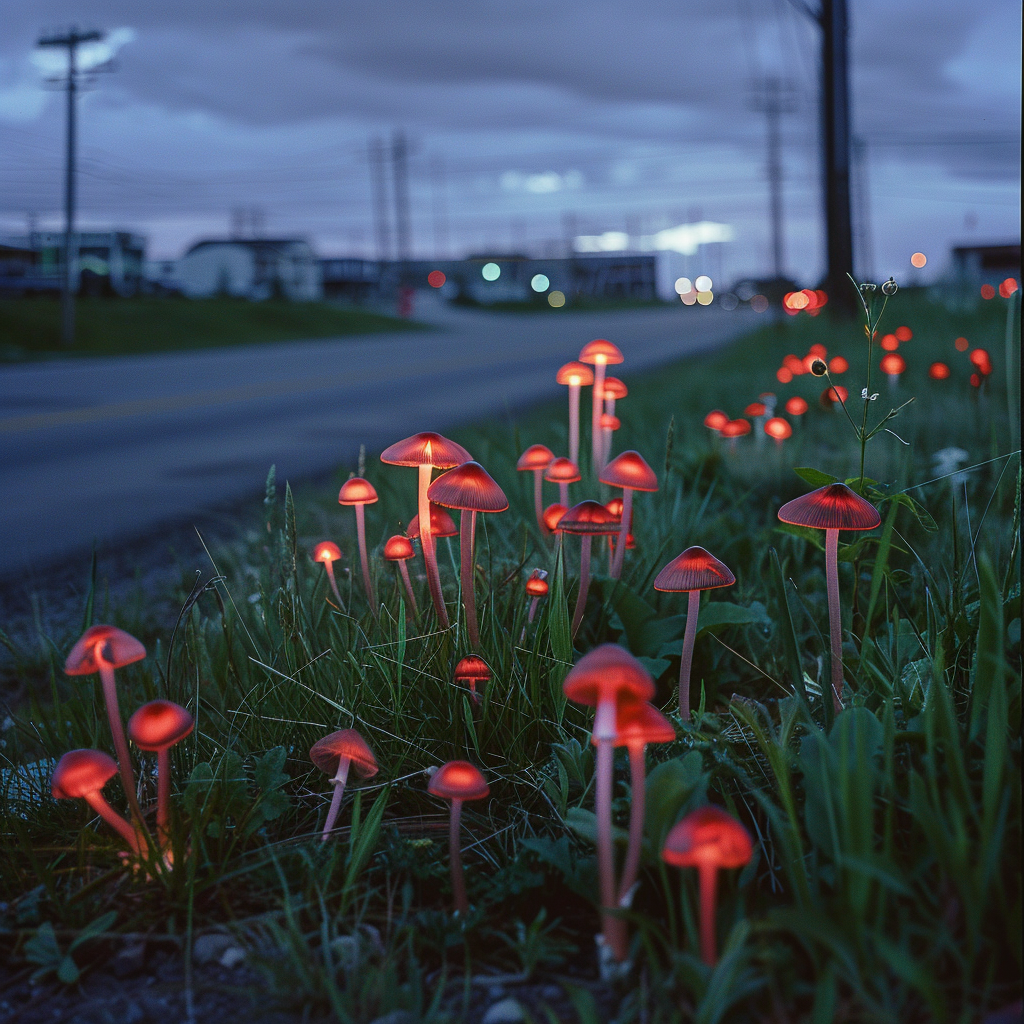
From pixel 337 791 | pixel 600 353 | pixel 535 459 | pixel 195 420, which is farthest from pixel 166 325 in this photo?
pixel 337 791

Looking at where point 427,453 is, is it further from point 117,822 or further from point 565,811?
point 117,822

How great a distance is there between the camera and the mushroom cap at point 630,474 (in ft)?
7.38

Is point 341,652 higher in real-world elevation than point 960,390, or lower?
lower

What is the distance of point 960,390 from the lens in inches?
267

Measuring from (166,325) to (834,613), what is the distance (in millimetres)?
33734

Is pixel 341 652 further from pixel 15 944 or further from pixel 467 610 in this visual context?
pixel 15 944

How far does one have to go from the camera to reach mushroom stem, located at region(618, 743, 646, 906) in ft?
4.64

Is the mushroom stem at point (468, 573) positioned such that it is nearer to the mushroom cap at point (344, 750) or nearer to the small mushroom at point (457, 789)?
the mushroom cap at point (344, 750)

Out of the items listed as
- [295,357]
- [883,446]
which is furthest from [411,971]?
[295,357]

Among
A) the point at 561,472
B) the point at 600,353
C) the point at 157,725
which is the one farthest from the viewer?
the point at 600,353

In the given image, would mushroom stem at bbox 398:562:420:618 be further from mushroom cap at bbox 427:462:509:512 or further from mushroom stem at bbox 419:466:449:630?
mushroom cap at bbox 427:462:509:512

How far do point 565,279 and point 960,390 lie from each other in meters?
111

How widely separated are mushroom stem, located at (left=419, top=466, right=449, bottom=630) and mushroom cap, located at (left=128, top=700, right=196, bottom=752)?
75cm

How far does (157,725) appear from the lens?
5.14 ft
